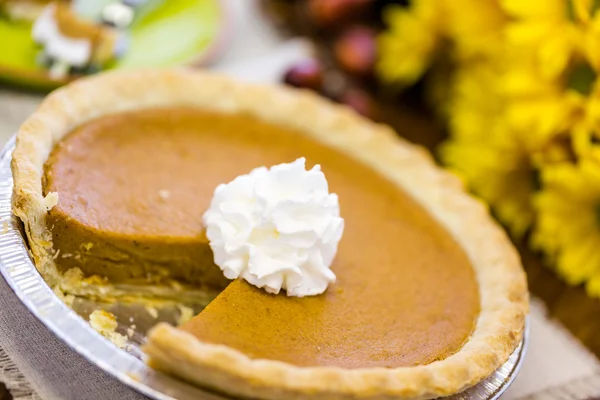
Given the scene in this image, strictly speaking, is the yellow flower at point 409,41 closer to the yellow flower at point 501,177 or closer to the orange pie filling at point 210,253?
the yellow flower at point 501,177

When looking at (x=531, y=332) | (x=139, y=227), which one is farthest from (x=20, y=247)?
(x=531, y=332)

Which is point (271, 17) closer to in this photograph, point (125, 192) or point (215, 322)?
point (125, 192)

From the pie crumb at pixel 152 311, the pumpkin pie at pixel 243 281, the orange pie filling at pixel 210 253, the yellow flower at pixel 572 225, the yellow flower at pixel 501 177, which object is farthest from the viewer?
the yellow flower at pixel 501 177

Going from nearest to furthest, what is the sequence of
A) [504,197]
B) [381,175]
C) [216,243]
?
1. [216,243]
2. [381,175]
3. [504,197]

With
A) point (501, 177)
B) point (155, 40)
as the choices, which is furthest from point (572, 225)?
point (155, 40)

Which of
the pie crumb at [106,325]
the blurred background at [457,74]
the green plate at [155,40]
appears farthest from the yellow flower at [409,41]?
the pie crumb at [106,325]


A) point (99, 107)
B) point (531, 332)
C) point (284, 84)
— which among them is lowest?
point (531, 332)
